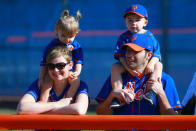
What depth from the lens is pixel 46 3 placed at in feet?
19.7

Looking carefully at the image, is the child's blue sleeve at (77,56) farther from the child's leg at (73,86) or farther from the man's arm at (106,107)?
the man's arm at (106,107)

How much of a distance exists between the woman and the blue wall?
10.0ft

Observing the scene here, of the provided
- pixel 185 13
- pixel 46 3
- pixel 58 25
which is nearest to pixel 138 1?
pixel 185 13

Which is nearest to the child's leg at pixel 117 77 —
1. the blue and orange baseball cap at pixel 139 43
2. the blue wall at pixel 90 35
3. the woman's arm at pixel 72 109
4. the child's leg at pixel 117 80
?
the child's leg at pixel 117 80

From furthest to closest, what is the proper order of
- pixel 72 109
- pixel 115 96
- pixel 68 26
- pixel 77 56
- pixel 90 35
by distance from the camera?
pixel 90 35
pixel 77 56
pixel 68 26
pixel 115 96
pixel 72 109

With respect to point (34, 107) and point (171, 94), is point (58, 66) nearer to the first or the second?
point (34, 107)

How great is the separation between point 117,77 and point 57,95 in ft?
1.77

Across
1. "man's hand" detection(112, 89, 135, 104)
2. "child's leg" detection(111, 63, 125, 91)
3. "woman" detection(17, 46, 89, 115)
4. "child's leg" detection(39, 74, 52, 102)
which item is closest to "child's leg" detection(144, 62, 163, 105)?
"man's hand" detection(112, 89, 135, 104)

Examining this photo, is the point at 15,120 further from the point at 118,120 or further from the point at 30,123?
the point at 118,120

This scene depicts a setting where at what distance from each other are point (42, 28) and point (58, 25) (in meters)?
3.24

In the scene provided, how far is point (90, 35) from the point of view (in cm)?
579

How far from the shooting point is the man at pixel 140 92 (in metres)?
2.43

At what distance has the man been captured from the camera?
2.43 meters

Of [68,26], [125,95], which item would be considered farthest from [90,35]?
[125,95]
